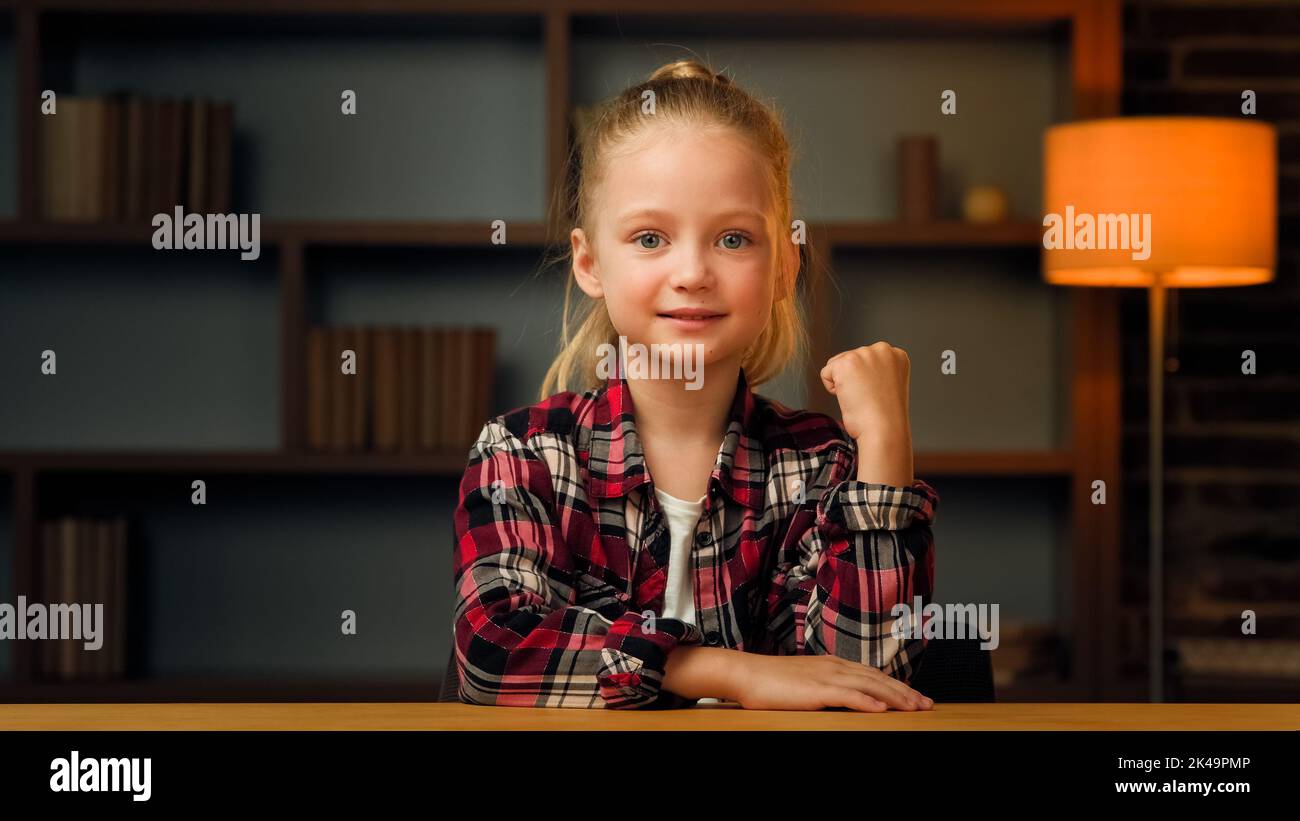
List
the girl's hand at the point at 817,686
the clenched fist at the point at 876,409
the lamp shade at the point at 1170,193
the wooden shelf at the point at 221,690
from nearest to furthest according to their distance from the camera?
the girl's hand at the point at 817,686 → the clenched fist at the point at 876,409 → the lamp shade at the point at 1170,193 → the wooden shelf at the point at 221,690

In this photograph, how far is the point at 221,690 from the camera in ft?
8.41

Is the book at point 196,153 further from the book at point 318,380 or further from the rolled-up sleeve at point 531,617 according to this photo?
the rolled-up sleeve at point 531,617

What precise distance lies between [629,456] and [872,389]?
24 cm

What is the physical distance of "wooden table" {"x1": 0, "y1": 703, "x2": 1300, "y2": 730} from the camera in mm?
516

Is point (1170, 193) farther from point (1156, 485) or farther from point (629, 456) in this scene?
point (629, 456)

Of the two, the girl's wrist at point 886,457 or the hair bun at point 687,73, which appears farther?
the hair bun at point 687,73

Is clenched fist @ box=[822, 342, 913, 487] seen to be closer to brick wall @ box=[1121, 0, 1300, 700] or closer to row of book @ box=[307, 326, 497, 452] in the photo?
row of book @ box=[307, 326, 497, 452]

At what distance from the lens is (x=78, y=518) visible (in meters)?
2.60

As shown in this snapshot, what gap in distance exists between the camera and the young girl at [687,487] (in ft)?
3.00

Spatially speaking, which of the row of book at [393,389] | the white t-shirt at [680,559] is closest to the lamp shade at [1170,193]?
the row of book at [393,389]

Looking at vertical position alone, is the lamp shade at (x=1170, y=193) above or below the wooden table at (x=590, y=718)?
above

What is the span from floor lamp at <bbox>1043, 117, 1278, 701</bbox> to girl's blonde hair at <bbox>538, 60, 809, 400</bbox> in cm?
119

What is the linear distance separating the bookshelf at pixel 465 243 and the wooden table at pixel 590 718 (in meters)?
1.92

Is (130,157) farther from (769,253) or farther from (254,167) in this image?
(769,253)
